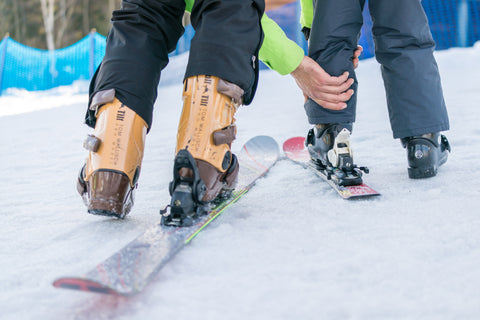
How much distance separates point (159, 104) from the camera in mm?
5516

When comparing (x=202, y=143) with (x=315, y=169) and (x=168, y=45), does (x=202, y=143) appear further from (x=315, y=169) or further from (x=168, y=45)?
(x=315, y=169)

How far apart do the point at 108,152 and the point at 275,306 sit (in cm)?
63

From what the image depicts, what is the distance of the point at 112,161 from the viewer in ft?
3.72

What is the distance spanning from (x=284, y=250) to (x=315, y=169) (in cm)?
79

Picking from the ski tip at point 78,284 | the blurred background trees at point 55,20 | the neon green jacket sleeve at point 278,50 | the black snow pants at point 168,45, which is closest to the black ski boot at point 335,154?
the neon green jacket sleeve at point 278,50

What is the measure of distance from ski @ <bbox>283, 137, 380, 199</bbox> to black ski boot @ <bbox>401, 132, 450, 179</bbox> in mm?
222

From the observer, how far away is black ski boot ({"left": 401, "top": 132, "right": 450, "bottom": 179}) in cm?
150

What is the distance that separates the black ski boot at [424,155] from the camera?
150cm

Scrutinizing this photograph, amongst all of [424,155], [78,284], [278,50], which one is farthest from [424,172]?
[78,284]

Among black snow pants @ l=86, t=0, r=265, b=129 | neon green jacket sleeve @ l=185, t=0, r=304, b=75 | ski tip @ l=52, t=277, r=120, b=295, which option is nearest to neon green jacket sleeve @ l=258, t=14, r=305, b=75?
neon green jacket sleeve @ l=185, t=0, r=304, b=75

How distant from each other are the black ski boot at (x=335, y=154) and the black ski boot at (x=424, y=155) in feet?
0.58

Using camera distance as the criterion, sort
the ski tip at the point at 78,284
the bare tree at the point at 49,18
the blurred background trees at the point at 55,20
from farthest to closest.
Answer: the blurred background trees at the point at 55,20, the bare tree at the point at 49,18, the ski tip at the point at 78,284

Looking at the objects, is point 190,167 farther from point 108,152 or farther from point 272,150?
point 272,150

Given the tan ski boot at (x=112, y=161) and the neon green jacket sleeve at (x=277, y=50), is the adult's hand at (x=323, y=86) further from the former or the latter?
the tan ski boot at (x=112, y=161)
